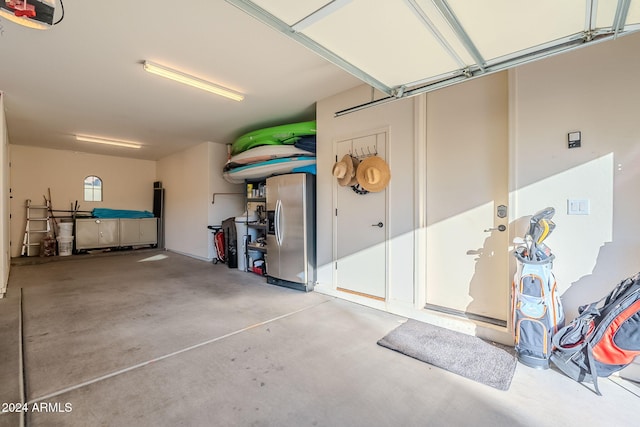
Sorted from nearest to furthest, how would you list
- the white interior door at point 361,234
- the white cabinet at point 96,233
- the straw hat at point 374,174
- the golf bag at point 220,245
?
the straw hat at point 374,174 → the white interior door at point 361,234 → the golf bag at point 220,245 → the white cabinet at point 96,233

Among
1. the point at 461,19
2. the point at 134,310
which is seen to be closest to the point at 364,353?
the point at 461,19

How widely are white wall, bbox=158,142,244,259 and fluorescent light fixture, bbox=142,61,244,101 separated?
10.3ft

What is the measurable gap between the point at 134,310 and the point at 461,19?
4.32 m

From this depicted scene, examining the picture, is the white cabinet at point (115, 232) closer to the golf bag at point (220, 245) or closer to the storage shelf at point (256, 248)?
the golf bag at point (220, 245)

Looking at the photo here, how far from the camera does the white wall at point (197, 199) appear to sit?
6.82 metres

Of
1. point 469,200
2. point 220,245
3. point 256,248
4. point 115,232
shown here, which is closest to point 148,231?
point 115,232

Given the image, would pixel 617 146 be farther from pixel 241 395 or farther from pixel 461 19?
pixel 241 395

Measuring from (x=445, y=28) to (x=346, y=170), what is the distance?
209cm

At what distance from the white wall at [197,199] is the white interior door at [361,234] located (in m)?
4.01

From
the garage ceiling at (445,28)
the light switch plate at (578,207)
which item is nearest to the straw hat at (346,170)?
the garage ceiling at (445,28)

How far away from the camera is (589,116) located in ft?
7.33

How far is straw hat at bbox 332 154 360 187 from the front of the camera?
12.1 ft

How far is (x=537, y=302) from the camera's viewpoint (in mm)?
2195

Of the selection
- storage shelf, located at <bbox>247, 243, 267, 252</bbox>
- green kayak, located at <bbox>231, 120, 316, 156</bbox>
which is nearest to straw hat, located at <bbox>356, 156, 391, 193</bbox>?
green kayak, located at <bbox>231, 120, 316, 156</bbox>
